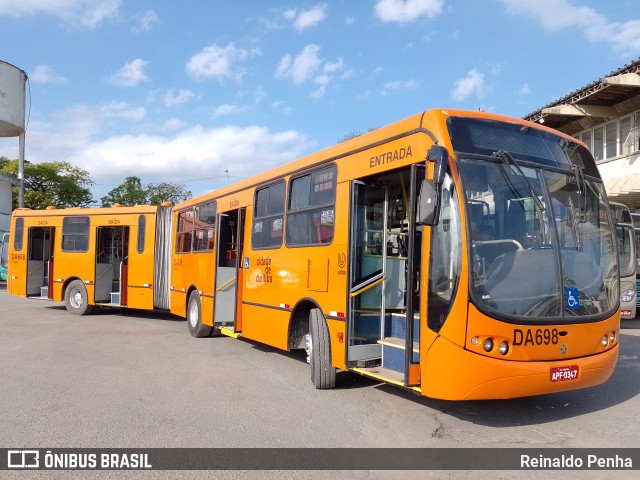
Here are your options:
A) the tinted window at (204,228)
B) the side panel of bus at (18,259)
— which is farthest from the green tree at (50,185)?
the tinted window at (204,228)

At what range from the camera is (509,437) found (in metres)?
4.95

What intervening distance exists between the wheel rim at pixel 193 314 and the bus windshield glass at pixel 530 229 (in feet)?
25.5

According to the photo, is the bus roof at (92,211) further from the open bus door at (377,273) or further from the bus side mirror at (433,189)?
the bus side mirror at (433,189)

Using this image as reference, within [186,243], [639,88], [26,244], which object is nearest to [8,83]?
[26,244]

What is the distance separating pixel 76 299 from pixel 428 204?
13.6 m

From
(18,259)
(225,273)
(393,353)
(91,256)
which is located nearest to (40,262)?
(18,259)

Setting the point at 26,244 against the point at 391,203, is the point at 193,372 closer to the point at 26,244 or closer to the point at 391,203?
the point at 391,203

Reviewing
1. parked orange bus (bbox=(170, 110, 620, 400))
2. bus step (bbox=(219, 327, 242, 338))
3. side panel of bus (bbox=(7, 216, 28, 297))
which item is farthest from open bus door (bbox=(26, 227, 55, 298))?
parked orange bus (bbox=(170, 110, 620, 400))

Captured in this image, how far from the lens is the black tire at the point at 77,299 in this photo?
15.1m

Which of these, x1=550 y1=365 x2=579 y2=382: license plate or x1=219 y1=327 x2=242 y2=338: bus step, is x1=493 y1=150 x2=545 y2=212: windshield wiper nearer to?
x1=550 y1=365 x2=579 y2=382: license plate

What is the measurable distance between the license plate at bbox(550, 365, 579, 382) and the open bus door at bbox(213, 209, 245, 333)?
6220 mm

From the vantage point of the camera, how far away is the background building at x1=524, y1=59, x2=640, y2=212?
1867 centimetres

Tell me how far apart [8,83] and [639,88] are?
34479 millimetres

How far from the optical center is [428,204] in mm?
4738
